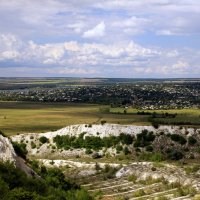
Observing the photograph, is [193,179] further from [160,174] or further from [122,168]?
[122,168]

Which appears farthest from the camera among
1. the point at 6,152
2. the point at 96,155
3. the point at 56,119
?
the point at 56,119

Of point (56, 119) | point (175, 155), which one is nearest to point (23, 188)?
point (175, 155)

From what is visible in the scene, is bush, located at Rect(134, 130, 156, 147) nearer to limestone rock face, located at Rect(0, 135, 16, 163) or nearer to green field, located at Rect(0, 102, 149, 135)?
green field, located at Rect(0, 102, 149, 135)

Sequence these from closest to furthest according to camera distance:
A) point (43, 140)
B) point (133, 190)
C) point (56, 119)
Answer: point (133, 190) → point (43, 140) → point (56, 119)

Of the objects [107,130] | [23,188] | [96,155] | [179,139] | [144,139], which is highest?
[23,188]

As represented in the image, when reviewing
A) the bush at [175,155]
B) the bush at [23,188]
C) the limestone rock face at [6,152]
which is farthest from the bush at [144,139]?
the limestone rock face at [6,152]

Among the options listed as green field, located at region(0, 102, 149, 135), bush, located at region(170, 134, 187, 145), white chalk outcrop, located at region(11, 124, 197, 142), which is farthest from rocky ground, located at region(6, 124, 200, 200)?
green field, located at region(0, 102, 149, 135)

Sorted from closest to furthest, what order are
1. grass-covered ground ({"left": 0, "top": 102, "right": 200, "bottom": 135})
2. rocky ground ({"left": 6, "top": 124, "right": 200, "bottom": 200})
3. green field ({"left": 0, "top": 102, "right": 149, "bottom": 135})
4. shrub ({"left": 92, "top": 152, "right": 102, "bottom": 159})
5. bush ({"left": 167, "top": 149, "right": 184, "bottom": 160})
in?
rocky ground ({"left": 6, "top": 124, "right": 200, "bottom": 200})
bush ({"left": 167, "top": 149, "right": 184, "bottom": 160})
shrub ({"left": 92, "top": 152, "right": 102, "bottom": 159})
grass-covered ground ({"left": 0, "top": 102, "right": 200, "bottom": 135})
green field ({"left": 0, "top": 102, "right": 149, "bottom": 135})

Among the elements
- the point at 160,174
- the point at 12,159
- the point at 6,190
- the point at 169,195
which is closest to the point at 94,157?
the point at 160,174

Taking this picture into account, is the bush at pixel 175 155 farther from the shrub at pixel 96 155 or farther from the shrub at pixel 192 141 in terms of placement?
the shrub at pixel 96 155

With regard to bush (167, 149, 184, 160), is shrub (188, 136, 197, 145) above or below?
above

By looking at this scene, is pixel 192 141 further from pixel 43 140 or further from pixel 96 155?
pixel 43 140

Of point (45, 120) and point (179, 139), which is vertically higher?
point (179, 139)
